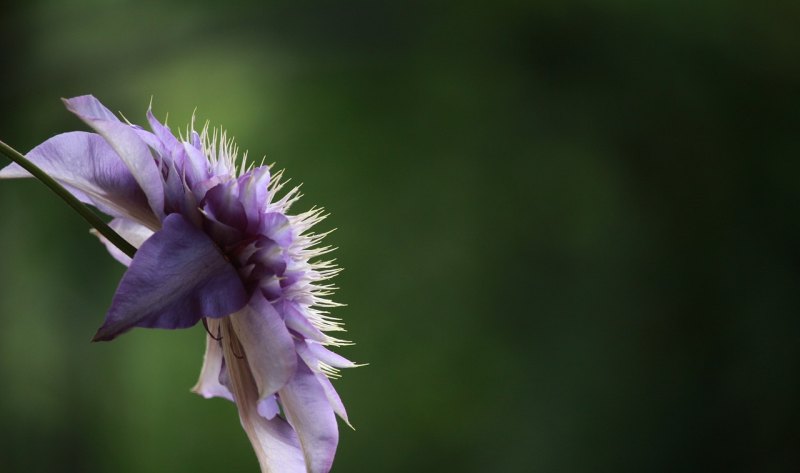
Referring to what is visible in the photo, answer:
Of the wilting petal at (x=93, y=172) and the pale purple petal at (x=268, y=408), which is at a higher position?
the wilting petal at (x=93, y=172)

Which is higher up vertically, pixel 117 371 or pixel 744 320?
pixel 744 320

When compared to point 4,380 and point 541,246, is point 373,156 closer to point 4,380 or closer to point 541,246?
point 541,246

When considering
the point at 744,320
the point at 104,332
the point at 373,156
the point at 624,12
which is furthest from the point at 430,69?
the point at 104,332

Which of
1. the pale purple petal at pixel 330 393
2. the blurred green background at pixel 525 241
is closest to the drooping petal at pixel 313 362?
the pale purple petal at pixel 330 393

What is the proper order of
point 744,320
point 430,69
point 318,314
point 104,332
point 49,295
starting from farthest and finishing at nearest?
point 49,295
point 430,69
point 744,320
point 318,314
point 104,332

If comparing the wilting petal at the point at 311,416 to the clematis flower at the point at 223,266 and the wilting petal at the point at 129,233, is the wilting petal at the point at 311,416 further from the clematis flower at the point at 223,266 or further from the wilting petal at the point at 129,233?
the wilting petal at the point at 129,233

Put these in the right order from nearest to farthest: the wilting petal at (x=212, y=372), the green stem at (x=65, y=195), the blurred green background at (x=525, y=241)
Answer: the green stem at (x=65, y=195), the wilting petal at (x=212, y=372), the blurred green background at (x=525, y=241)
